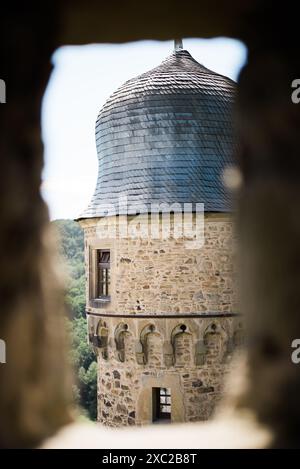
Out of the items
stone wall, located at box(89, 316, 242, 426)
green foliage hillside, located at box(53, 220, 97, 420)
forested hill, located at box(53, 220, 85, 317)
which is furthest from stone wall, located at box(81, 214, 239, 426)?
forested hill, located at box(53, 220, 85, 317)

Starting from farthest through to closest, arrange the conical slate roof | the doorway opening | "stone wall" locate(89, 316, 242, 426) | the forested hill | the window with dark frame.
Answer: the forested hill → the window with dark frame → the conical slate roof → the doorway opening → "stone wall" locate(89, 316, 242, 426)

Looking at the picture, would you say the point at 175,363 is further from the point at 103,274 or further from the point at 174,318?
the point at 103,274

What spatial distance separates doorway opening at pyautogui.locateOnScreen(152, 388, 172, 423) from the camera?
10.0m

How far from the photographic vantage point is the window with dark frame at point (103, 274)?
1062cm

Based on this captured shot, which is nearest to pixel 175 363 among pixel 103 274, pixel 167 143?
pixel 103 274

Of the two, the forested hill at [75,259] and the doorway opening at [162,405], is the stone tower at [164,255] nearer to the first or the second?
the doorway opening at [162,405]

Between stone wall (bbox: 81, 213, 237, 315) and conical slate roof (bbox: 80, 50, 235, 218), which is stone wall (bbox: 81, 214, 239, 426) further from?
conical slate roof (bbox: 80, 50, 235, 218)

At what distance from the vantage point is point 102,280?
426 inches

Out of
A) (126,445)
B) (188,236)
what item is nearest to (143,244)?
(188,236)

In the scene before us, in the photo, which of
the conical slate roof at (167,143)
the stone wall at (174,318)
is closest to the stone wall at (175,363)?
the stone wall at (174,318)

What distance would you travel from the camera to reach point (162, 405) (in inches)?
400

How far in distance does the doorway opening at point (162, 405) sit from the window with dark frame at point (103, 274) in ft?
5.87

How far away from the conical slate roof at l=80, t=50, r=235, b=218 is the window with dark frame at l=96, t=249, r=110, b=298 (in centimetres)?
69
